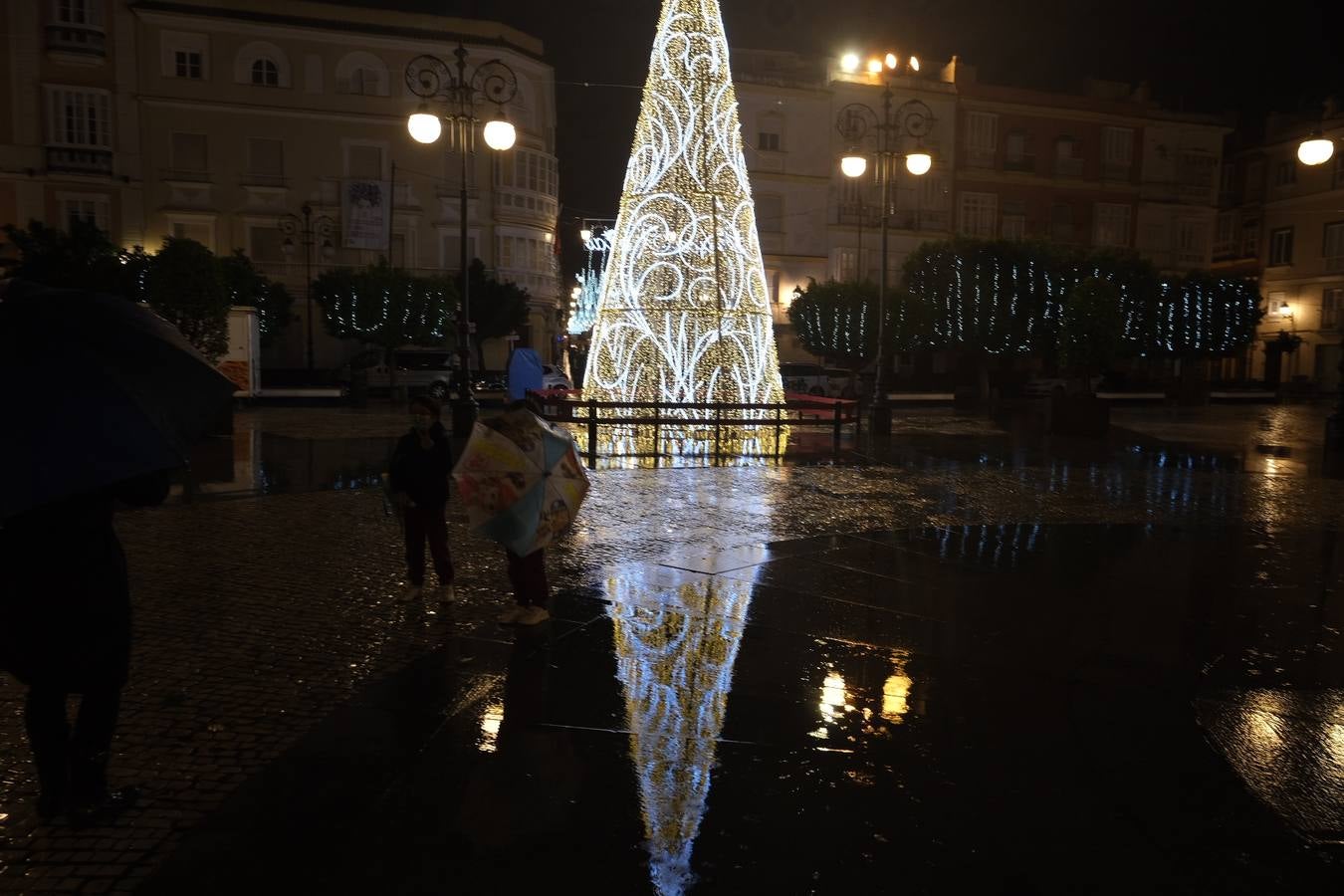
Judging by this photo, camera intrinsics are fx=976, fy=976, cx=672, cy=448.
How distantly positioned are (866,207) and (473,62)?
17.7m

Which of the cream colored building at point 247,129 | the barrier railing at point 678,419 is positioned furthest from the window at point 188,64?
the barrier railing at point 678,419

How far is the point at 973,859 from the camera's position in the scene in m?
3.46

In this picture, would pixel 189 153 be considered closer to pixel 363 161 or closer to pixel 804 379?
pixel 363 161

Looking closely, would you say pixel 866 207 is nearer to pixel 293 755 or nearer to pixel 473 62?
pixel 473 62

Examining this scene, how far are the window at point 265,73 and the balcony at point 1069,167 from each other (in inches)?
1349

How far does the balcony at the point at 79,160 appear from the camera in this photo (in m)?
35.1

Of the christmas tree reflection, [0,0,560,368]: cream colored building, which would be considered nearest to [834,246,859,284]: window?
[0,0,560,368]: cream colored building

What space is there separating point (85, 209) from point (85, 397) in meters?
38.8

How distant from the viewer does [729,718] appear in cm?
472

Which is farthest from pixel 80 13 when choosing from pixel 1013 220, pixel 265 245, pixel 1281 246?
pixel 1281 246

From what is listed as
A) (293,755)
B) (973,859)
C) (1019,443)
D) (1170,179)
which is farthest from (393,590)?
(1170,179)

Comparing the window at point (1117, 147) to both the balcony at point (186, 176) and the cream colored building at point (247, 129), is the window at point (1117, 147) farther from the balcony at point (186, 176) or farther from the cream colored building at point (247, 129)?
the balcony at point (186, 176)

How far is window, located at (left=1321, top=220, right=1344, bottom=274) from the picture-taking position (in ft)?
145

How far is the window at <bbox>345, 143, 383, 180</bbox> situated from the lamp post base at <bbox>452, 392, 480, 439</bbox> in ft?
85.9
